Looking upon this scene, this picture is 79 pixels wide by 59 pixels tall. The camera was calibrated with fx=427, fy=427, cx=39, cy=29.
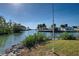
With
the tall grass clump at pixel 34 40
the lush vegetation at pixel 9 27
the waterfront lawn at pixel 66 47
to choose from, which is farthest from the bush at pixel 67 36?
the lush vegetation at pixel 9 27

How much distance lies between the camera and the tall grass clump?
636cm

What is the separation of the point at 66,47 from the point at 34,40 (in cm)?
49

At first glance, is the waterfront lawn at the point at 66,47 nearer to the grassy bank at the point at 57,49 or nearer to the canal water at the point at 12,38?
the grassy bank at the point at 57,49

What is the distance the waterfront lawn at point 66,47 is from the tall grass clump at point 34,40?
140 millimetres

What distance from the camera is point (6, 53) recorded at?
6332 mm

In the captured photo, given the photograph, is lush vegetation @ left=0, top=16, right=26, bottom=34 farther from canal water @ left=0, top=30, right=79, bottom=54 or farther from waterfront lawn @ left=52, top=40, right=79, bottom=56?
waterfront lawn @ left=52, top=40, right=79, bottom=56

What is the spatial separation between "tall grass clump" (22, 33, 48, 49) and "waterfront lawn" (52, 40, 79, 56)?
0.46 ft

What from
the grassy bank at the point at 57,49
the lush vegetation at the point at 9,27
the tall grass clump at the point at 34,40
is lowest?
the grassy bank at the point at 57,49

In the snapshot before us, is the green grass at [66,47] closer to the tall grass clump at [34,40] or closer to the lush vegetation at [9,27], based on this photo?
the tall grass clump at [34,40]

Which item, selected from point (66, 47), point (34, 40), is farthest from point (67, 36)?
point (34, 40)

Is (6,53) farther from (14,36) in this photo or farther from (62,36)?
(62,36)

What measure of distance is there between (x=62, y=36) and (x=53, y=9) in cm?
42

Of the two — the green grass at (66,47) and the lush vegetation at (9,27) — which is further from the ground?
the lush vegetation at (9,27)

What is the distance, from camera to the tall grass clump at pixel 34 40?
636cm
